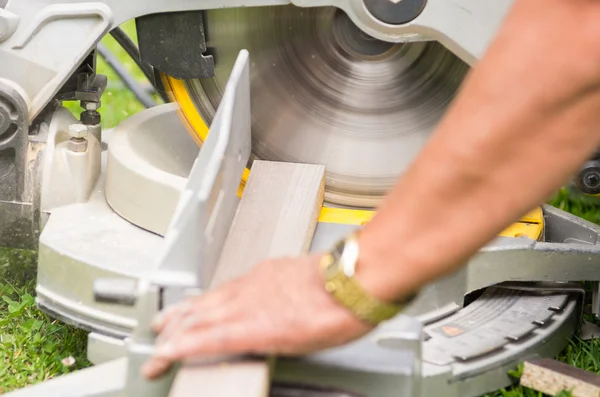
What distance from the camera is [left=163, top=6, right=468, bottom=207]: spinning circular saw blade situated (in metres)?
2.38

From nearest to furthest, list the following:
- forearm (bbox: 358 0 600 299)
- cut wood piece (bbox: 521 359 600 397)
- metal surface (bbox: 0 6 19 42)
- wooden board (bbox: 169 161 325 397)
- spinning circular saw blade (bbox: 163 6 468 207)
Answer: forearm (bbox: 358 0 600 299), wooden board (bbox: 169 161 325 397), cut wood piece (bbox: 521 359 600 397), metal surface (bbox: 0 6 19 42), spinning circular saw blade (bbox: 163 6 468 207)

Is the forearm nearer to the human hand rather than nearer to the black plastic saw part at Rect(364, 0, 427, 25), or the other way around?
the human hand

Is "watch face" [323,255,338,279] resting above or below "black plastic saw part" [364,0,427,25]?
below

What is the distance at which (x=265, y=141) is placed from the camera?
8.14 feet

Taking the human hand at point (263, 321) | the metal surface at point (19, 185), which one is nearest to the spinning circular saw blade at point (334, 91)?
the metal surface at point (19, 185)

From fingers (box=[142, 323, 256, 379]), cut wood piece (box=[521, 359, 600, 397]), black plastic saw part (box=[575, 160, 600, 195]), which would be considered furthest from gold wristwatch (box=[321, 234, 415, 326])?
black plastic saw part (box=[575, 160, 600, 195])

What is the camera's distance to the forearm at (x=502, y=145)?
1.16 m

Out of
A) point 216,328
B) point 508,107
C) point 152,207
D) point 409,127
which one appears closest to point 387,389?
point 216,328

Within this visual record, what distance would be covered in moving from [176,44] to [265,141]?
355mm

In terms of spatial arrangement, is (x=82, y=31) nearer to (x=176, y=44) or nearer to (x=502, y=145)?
(x=176, y=44)

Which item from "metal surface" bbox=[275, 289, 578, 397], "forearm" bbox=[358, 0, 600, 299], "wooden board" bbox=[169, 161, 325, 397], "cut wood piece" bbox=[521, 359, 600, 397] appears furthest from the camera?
"cut wood piece" bbox=[521, 359, 600, 397]

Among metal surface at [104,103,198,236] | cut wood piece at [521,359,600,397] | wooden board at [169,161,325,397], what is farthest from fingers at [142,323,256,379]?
cut wood piece at [521,359,600,397]

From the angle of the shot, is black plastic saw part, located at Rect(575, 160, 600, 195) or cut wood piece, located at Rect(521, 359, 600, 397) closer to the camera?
cut wood piece, located at Rect(521, 359, 600, 397)

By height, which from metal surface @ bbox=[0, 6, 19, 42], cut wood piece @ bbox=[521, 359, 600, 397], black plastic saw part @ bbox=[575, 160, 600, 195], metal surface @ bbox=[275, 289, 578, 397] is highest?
metal surface @ bbox=[0, 6, 19, 42]
